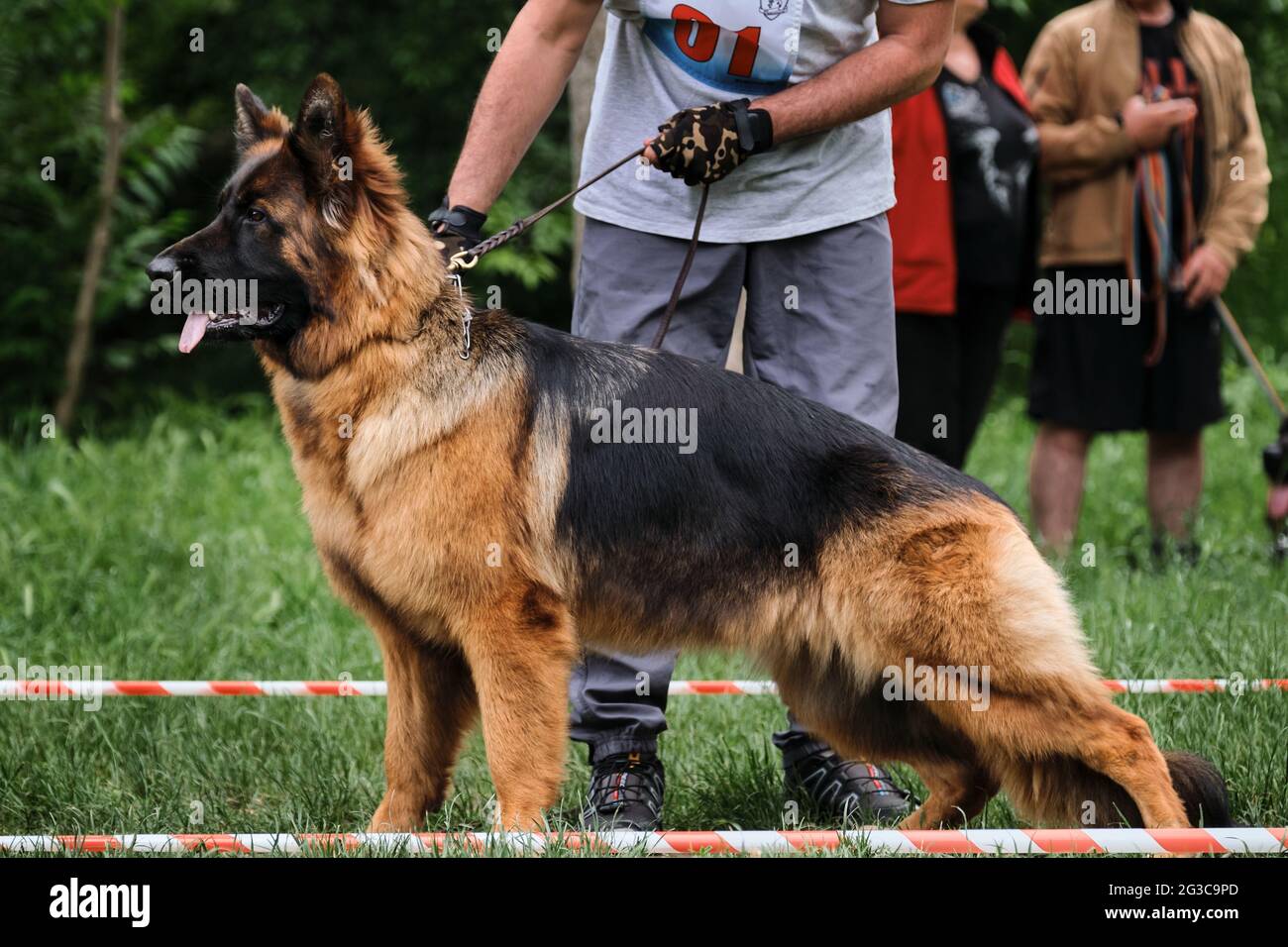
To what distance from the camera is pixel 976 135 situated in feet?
19.4

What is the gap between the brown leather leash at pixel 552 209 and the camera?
134 inches

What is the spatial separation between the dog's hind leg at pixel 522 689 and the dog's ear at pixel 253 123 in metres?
1.24

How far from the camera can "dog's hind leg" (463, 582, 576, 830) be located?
322cm

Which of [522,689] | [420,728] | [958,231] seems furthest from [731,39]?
[958,231]

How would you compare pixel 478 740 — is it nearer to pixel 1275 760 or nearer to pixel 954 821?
pixel 954 821

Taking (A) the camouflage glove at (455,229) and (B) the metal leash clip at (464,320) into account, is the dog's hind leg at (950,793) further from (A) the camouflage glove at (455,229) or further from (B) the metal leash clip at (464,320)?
(A) the camouflage glove at (455,229)

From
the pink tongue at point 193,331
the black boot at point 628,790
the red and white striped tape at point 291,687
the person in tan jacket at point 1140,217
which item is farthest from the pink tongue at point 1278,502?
the pink tongue at point 193,331

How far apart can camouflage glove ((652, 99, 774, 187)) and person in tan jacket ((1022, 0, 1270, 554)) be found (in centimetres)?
316

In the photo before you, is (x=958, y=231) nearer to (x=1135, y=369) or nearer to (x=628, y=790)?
(x=1135, y=369)

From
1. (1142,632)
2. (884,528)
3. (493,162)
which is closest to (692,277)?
(493,162)

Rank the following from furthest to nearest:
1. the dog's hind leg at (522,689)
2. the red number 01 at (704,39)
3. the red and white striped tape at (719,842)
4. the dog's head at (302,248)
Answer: the red number 01 at (704,39) < the dog's hind leg at (522,689) < the dog's head at (302,248) < the red and white striped tape at (719,842)

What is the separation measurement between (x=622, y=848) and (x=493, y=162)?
1757mm

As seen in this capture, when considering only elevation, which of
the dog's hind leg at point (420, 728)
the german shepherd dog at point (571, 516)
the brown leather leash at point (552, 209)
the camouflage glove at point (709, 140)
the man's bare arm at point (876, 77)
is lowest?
the dog's hind leg at point (420, 728)

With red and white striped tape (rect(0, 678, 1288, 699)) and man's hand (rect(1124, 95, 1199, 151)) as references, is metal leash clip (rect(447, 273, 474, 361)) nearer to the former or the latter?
red and white striped tape (rect(0, 678, 1288, 699))
